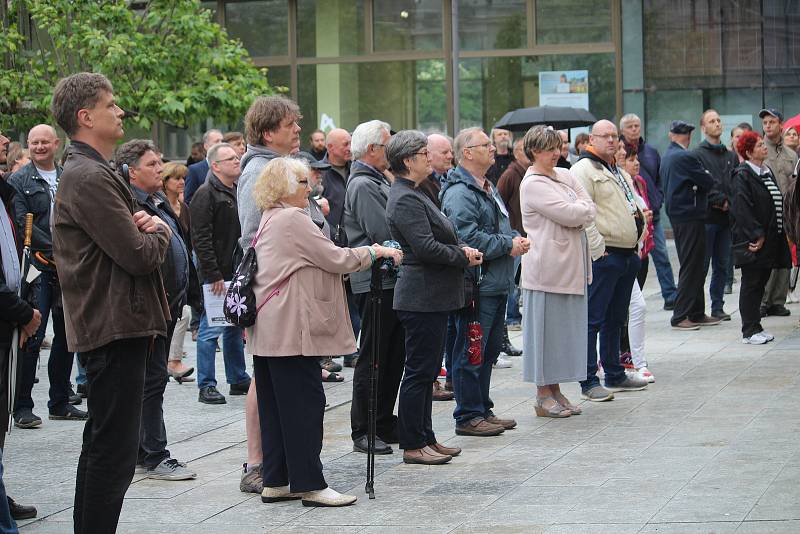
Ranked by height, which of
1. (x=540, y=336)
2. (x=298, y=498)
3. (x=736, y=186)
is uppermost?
(x=736, y=186)

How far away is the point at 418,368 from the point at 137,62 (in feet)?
32.1

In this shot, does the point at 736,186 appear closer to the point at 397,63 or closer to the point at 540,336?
the point at 540,336

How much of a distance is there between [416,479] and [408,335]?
94 cm

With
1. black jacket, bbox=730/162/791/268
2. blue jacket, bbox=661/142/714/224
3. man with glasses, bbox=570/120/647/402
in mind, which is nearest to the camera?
man with glasses, bbox=570/120/647/402

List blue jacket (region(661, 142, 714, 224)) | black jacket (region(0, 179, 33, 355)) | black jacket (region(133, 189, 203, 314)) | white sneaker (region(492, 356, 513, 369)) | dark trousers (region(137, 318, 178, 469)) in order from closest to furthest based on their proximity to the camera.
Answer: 1. black jacket (region(0, 179, 33, 355))
2. dark trousers (region(137, 318, 178, 469))
3. black jacket (region(133, 189, 203, 314))
4. white sneaker (region(492, 356, 513, 369))
5. blue jacket (region(661, 142, 714, 224))

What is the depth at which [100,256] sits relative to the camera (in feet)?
18.8

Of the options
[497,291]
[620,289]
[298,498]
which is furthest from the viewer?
[620,289]

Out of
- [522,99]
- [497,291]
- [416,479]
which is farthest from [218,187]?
[522,99]

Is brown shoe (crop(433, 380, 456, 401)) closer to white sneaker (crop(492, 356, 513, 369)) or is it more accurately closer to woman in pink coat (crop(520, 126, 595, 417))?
woman in pink coat (crop(520, 126, 595, 417))

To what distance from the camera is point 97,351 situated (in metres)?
5.71

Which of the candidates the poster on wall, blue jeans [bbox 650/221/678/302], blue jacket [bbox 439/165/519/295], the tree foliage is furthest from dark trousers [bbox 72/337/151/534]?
the poster on wall

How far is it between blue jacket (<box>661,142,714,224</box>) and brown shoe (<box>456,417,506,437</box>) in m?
5.97

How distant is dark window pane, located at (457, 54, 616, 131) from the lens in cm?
2341

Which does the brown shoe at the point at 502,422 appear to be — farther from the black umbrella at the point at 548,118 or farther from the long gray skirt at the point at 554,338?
the black umbrella at the point at 548,118
